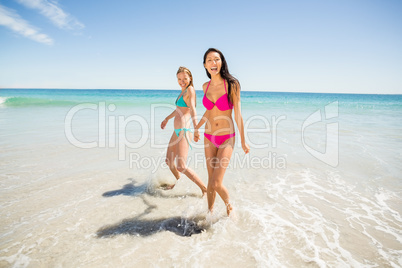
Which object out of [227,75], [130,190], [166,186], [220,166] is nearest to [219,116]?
[227,75]

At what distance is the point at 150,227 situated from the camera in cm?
298

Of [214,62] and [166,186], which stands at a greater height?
[214,62]

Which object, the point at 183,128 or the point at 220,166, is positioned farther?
the point at 183,128

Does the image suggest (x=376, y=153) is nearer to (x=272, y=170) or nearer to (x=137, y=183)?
(x=272, y=170)

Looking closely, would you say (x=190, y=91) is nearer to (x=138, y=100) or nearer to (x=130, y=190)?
(x=130, y=190)

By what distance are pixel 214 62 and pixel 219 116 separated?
2.42 feet

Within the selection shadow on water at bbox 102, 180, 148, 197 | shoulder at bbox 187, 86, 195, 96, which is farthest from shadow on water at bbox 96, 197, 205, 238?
shoulder at bbox 187, 86, 195, 96

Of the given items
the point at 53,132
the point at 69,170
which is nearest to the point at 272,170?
the point at 69,170

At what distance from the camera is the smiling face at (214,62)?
108 inches

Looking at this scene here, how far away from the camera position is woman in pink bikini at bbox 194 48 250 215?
2744 mm

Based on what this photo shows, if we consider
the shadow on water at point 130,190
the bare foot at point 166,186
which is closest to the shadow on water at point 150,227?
the shadow on water at point 130,190

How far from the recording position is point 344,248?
8.60ft

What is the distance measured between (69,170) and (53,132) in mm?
4836

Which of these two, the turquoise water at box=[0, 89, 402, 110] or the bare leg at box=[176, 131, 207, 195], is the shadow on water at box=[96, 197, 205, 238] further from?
the turquoise water at box=[0, 89, 402, 110]
